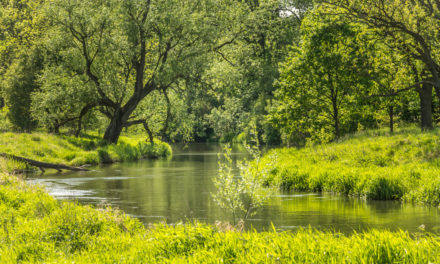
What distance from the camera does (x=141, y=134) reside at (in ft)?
166

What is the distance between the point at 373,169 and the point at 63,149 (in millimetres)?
22691

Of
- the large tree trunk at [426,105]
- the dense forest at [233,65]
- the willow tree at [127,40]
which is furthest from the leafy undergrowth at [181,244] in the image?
the willow tree at [127,40]

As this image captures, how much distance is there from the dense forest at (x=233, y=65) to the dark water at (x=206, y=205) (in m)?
10.7

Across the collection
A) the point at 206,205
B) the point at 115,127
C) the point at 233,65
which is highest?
the point at 233,65

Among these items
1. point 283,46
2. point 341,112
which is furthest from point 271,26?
point 341,112

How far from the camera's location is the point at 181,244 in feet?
25.3

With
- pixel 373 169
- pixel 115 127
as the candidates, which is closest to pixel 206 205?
pixel 373 169

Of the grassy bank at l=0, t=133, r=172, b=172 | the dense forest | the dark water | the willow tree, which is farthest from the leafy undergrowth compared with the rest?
the willow tree

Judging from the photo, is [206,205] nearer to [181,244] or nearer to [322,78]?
[181,244]

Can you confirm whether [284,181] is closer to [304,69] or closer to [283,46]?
[304,69]

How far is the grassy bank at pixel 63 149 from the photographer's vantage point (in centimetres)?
3078

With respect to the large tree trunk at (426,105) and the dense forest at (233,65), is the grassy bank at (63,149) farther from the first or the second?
the large tree trunk at (426,105)

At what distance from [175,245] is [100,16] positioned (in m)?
30.2

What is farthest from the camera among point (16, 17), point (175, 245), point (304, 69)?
point (16, 17)
